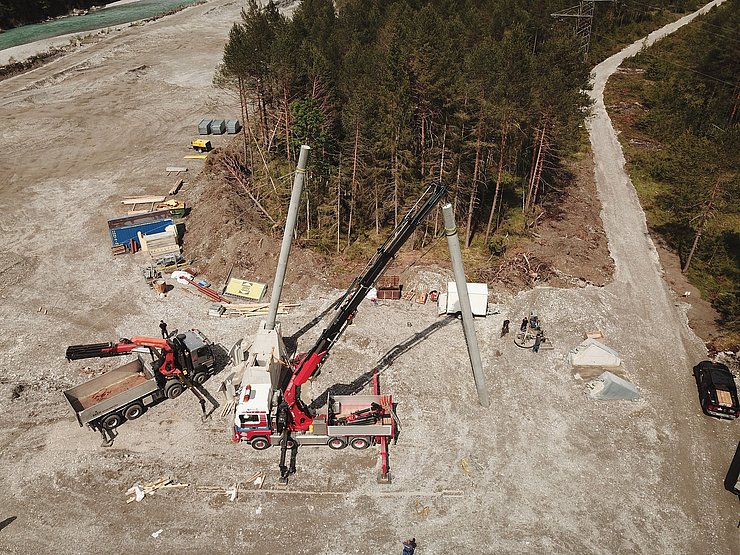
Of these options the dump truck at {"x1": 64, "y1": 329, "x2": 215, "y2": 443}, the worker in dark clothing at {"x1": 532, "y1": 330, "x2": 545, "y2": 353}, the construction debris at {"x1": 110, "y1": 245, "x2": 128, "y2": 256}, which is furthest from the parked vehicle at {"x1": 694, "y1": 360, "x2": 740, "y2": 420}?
the construction debris at {"x1": 110, "y1": 245, "x2": 128, "y2": 256}

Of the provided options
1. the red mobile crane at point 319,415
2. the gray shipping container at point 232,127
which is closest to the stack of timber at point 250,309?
the red mobile crane at point 319,415

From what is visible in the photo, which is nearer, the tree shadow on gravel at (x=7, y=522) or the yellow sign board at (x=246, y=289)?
the tree shadow on gravel at (x=7, y=522)

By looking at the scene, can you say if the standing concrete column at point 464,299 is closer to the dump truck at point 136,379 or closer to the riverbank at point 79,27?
the dump truck at point 136,379

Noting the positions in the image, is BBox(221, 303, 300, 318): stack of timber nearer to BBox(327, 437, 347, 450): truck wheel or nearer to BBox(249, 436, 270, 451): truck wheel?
BBox(249, 436, 270, 451): truck wheel

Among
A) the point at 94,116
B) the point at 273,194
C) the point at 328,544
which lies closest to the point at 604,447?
the point at 328,544

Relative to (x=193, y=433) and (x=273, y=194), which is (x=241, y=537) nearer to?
(x=193, y=433)

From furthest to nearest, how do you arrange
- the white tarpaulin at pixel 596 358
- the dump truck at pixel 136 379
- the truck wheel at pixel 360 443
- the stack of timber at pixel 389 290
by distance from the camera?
the stack of timber at pixel 389 290, the white tarpaulin at pixel 596 358, the dump truck at pixel 136 379, the truck wheel at pixel 360 443

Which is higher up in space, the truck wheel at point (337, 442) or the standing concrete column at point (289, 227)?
the standing concrete column at point (289, 227)

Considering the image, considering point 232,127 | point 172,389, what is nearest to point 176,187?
point 232,127
